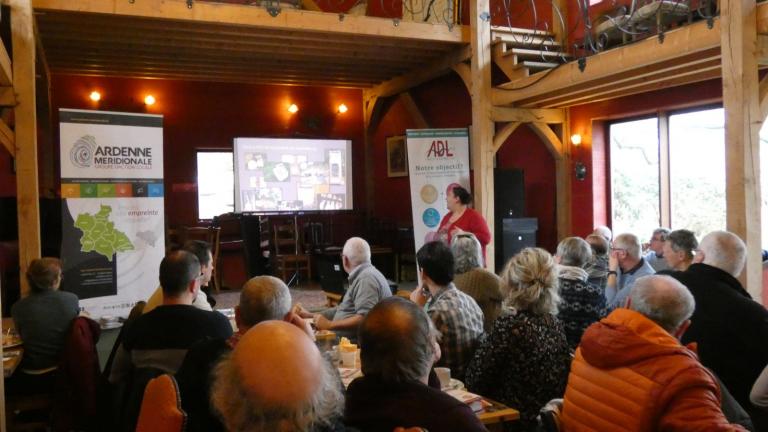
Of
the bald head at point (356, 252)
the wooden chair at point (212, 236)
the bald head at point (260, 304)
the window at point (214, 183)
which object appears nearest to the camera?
the bald head at point (260, 304)

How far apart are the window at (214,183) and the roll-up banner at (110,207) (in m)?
4.87

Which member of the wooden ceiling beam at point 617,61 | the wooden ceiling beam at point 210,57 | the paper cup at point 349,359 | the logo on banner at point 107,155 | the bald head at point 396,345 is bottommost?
the paper cup at point 349,359

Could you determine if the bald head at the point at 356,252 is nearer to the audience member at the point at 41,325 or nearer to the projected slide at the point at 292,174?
the audience member at the point at 41,325

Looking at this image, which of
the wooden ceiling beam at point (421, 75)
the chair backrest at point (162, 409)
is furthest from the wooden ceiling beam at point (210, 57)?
the chair backrest at point (162, 409)

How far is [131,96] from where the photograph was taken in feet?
36.4

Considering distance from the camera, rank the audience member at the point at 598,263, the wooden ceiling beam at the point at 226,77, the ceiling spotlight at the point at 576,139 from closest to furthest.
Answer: the audience member at the point at 598,263
the ceiling spotlight at the point at 576,139
the wooden ceiling beam at the point at 226,77

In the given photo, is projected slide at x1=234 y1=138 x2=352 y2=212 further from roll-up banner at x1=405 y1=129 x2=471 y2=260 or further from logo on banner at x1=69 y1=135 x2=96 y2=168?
logo on banner at x1=69 y1=135 x2=96 y2=168

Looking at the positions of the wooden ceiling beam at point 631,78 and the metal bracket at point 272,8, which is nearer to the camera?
the wooden ceiling beam at point 631,78

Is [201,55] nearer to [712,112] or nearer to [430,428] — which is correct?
[712,112]

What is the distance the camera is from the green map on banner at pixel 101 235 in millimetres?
6312

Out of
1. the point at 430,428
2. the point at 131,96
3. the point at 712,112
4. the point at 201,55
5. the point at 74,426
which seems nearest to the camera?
the point at 430,428

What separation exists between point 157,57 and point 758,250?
736cm

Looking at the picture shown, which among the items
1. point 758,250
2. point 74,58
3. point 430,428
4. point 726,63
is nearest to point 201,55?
point 74,58

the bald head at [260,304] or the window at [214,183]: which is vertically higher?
the window at [214,183]
